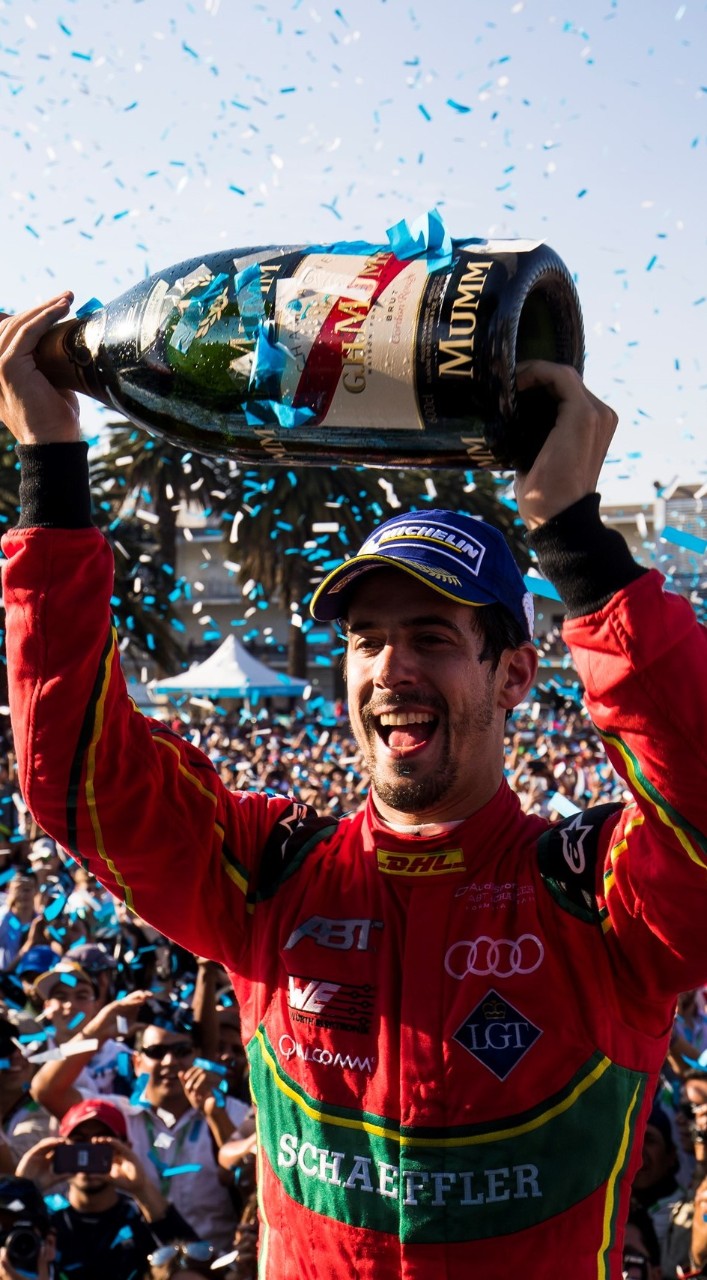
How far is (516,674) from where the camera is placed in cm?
249

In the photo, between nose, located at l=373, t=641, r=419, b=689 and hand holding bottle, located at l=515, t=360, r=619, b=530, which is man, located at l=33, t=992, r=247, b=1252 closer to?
nose, located at l=373, t=641, r=419, b=689

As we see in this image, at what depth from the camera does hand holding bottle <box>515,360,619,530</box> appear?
76.1 inches

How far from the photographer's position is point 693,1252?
15.1 ft

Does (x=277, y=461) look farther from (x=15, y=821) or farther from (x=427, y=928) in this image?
(x=15, y=821)

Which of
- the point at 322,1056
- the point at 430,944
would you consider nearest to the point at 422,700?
the point at 430,944

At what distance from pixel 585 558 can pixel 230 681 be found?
24400 mm

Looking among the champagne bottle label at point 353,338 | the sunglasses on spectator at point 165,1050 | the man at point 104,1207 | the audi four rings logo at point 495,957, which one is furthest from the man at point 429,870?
the sunglasses on spectator at point 165,1050

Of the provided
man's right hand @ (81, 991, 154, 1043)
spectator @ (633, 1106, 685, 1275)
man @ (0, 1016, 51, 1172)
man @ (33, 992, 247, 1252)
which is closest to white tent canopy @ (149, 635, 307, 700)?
man's right hand @ (81, 991, 154, 1043)

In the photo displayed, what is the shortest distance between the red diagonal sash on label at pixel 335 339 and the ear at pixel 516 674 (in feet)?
2.05

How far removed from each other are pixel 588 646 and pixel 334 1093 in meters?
0.88

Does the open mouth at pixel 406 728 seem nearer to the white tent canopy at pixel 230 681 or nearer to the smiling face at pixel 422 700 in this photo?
the smiling face at pixel 422 700

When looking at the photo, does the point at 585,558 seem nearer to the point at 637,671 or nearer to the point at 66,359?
the point at 637,671

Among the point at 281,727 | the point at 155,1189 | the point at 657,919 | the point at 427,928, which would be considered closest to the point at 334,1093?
the point at 427,928

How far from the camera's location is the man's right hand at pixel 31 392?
232 cm
